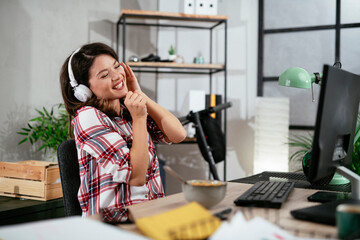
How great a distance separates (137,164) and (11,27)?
2119 mm

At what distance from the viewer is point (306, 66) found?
3.66 m

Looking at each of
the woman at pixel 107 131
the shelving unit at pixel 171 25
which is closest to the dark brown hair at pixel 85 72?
the woman at pixel 107 131

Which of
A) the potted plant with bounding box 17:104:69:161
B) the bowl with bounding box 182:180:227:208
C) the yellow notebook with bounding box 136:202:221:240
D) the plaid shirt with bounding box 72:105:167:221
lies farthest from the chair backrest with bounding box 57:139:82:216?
the potted plant with bounding box 17:104:69:161

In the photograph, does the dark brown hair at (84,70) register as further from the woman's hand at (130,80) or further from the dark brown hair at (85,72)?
the woman's hand at (130,80)

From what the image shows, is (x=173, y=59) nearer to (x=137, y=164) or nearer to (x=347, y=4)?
(x=347, y=4)

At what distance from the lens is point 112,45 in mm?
3418

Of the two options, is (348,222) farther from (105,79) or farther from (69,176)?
(105,79)

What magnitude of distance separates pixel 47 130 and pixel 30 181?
0.69 m

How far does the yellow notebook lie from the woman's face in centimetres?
87

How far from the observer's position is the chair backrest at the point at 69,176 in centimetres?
133

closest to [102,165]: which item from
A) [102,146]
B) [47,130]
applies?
[102,146]

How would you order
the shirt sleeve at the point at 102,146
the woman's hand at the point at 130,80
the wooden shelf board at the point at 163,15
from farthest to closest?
the wooden shelf board at the point at 163,15
the woman's hand at the point at 130,80
the shirt sleeve at the point at 102,146

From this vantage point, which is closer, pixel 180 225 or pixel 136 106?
Result: pixel 180 225

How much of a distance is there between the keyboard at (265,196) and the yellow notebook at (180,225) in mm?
295
